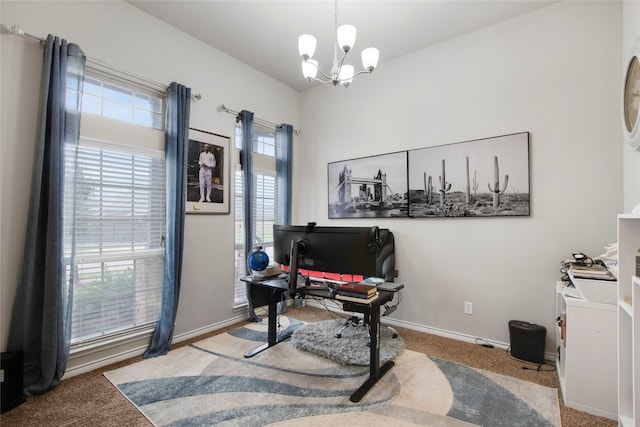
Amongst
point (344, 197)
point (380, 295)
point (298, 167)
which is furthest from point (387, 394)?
point (298, 167)

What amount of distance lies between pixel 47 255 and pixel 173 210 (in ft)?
3.08

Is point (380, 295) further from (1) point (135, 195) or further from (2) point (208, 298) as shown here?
(1) point (135, 195)

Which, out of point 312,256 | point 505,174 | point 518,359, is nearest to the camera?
point 312,256

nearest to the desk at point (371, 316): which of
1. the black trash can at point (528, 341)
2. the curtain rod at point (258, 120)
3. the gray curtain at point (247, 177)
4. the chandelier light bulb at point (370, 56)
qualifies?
the gray curtain at point (247, 177)

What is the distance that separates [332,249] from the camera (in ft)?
7.11

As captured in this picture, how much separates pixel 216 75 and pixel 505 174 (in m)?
3.17

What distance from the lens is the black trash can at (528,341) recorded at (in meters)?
2.38

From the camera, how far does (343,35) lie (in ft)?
6.17

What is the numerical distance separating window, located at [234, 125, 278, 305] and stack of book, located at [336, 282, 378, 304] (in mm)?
1791

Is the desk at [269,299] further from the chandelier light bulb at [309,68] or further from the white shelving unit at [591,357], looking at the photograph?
the white shelving unit at [591,357]

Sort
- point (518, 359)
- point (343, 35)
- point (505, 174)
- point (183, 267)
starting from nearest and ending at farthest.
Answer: point (343, 35), point (518, 359), point (505, 174), point (183, 267)

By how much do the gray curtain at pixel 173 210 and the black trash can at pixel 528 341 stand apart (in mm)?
3052

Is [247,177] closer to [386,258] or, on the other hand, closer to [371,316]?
[386,258]

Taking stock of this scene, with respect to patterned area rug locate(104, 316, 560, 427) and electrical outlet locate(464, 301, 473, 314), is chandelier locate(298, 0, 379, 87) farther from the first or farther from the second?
electrical outlet locate(464, 301, 473, 314)
